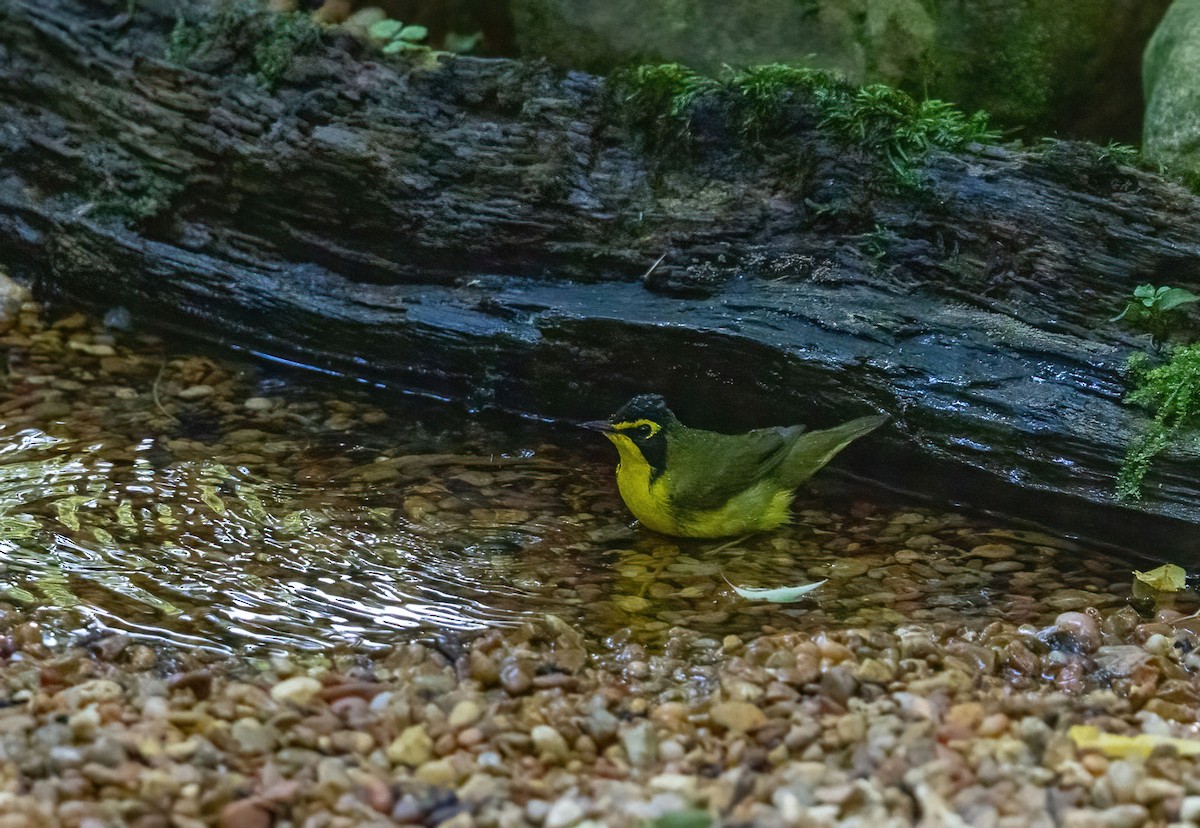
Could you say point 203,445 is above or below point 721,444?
below

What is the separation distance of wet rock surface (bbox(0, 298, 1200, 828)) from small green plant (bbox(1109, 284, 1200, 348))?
0.99m

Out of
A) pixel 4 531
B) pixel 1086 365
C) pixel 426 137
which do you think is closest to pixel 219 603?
pixel 4 531

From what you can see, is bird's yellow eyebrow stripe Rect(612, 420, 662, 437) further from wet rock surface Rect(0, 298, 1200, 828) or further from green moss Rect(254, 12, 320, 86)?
green moss Rect(254, 12, 320, 86)

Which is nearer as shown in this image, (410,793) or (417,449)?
(410,793)

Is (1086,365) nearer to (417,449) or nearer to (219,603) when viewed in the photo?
(417,449)

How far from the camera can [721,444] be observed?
5285 millimetres

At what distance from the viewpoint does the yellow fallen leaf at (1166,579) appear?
4.67 meters

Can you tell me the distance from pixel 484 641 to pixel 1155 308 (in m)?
A: 3.17

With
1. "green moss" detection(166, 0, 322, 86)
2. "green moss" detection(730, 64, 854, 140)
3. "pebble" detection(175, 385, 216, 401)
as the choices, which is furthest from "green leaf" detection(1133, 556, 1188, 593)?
"green moss" detection(166, 0, 322, 86)

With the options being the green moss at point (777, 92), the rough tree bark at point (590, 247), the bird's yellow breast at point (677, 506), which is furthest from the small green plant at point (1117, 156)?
the bird's yellow breast at point (677, 506)

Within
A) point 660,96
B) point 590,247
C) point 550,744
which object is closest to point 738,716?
point 550,744

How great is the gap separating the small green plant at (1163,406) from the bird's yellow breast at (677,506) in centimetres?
146

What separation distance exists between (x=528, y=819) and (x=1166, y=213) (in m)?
3.89

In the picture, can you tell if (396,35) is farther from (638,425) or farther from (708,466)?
(708,466)
